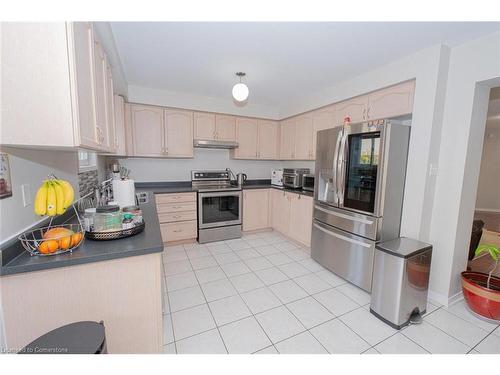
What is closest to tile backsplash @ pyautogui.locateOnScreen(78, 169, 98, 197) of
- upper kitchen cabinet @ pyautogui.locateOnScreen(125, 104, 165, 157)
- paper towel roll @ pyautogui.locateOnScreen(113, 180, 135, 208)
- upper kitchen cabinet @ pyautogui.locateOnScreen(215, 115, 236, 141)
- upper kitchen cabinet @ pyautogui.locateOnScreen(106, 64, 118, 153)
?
paper towel roll @ pyautogui.locateOnScreen(113, 180, 135, 208)

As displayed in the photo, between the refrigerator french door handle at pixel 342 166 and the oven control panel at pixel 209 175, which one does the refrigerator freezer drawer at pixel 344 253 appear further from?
the oven control panel at pixel 209 175

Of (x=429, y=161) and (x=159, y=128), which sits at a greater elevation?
(x=159, y=128)

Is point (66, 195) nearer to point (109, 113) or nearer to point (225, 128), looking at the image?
point (109, 113)

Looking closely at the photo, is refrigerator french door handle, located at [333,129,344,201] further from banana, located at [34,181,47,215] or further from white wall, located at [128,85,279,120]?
banana, located at [34,181,47,215]

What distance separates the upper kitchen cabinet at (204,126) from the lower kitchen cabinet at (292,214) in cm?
148

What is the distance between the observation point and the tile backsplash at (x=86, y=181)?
2.04 metres

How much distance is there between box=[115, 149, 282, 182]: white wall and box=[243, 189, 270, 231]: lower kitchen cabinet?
680 millimetres

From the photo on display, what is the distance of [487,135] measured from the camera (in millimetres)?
5801

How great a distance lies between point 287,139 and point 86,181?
3065 millimetres

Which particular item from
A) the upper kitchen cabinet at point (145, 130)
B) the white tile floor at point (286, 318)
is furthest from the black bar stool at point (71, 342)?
the upper kitchen cabinet at point (145, 130)

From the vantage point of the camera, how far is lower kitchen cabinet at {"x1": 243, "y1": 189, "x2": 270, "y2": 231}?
380cm
